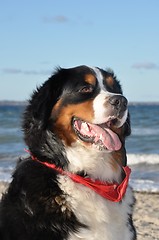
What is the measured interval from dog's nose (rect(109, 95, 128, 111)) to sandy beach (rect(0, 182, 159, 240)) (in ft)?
10.6

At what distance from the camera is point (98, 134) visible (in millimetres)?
4355

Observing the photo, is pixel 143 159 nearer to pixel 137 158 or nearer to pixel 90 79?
pixel 137 158

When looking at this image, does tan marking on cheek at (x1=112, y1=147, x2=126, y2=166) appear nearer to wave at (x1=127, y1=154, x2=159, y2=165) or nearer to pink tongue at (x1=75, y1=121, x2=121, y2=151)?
pink tongue at (x1=75, y1=121, x2=121, y2=151)

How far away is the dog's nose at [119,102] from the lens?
167 inches

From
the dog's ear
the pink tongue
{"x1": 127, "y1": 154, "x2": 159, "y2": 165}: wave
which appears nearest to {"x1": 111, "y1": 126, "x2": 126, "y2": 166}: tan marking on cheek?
the pink tongue

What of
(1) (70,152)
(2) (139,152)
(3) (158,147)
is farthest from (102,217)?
(3) (158,147)

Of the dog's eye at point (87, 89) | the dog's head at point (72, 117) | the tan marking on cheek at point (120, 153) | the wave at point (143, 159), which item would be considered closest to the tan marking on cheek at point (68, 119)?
the dog's head at point (72, 117)

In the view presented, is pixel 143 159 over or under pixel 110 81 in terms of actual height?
under

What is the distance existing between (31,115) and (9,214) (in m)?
0.83

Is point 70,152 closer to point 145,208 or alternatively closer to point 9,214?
point 9,214

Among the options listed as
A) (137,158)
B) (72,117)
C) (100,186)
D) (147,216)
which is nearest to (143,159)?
(137,158)

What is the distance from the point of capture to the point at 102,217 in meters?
4.36

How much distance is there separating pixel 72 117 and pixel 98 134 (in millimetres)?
255

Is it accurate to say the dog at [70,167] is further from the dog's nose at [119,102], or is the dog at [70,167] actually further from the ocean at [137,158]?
the ocean at [137,158]
